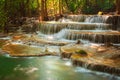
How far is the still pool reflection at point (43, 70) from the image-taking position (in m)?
10.6

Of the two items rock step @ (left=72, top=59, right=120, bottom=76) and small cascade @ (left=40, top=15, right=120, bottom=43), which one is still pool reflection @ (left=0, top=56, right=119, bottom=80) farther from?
small cascade @ (left=40, top=15, right=120, bottom=43)

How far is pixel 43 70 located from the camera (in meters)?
11.8

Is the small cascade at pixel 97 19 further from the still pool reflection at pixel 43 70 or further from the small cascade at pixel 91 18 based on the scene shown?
the still pool reflection at pixel 43 70

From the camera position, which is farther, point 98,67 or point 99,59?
point 99,59

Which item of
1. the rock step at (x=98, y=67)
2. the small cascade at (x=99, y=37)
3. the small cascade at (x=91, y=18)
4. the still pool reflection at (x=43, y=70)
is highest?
the small cascade at (x=91, y=18)

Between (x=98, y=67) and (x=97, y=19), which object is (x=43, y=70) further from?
(x=97, y=19)

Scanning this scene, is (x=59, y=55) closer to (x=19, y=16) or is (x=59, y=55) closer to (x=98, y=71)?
(x=98, y=71)

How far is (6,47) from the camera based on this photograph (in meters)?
16.3

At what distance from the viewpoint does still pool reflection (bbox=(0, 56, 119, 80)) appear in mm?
10602

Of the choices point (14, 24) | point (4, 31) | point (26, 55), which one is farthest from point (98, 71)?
point (14, 24)

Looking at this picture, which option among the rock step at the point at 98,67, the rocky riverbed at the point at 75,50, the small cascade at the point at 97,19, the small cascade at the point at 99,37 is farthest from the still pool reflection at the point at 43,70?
the small cascade at the point at 97,19

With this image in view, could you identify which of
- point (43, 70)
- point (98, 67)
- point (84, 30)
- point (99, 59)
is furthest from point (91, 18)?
point (98, 67)

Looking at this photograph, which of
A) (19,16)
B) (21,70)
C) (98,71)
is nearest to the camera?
(98,71)

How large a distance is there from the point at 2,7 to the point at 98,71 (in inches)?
593
